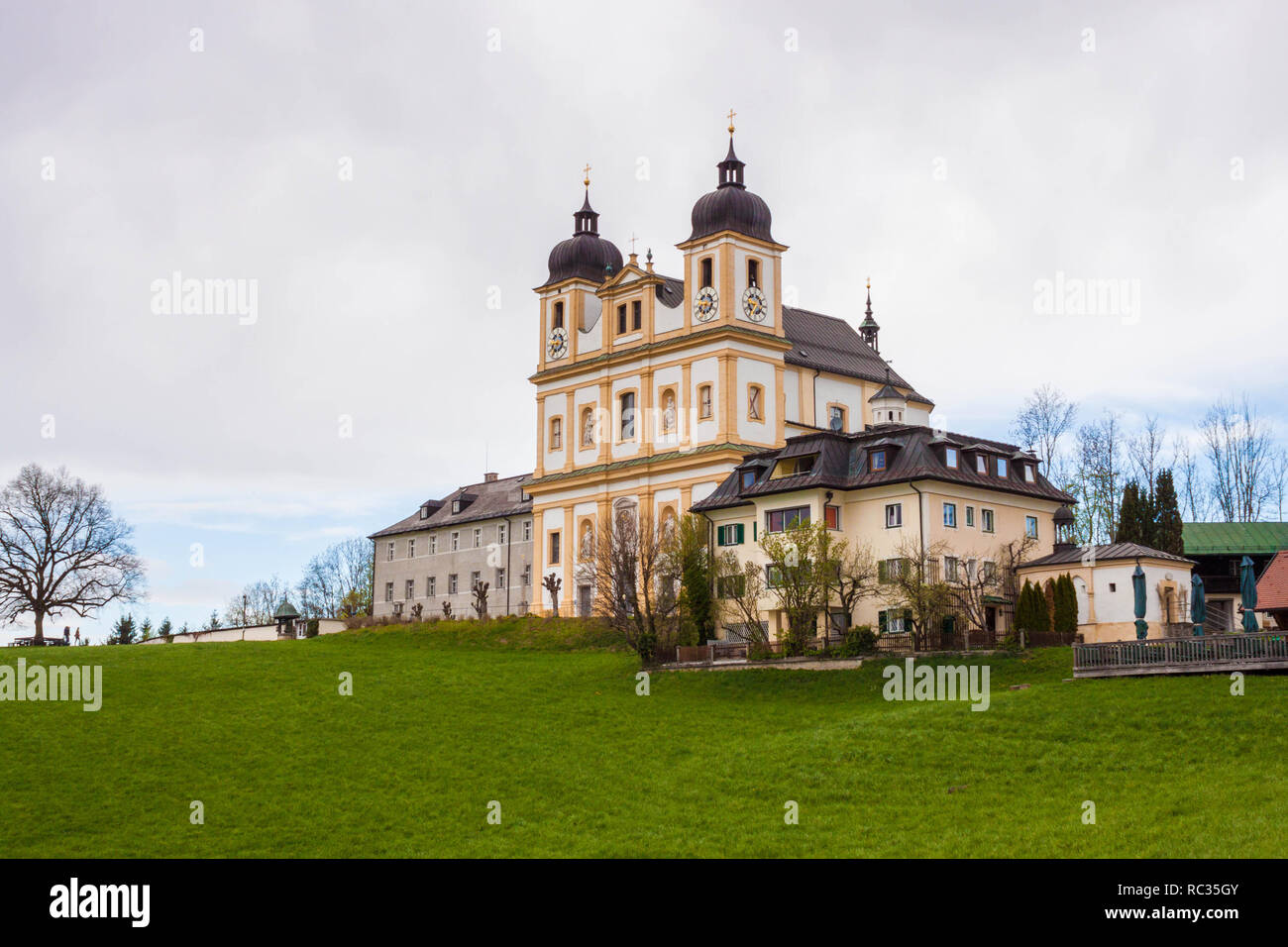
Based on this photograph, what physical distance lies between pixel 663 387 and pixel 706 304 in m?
4.56

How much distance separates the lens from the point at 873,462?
172 ft

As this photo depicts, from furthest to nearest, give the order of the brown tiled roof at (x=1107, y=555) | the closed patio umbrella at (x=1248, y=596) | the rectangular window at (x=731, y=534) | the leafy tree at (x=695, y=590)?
the rectangular window at (x=731, y=534), the leafy tree at (x=695, y=590), the brown tiled roof at (x=1107, y=555), the closed patio umbrella at (x=1248, y=596)

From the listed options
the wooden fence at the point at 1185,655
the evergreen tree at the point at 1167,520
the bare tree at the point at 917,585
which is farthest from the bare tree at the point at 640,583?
the evergreen tree at the point at 1167,520

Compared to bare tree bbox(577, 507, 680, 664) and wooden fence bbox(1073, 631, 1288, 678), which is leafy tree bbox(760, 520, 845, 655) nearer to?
bare tree bbox(577, 507, 680, 664)

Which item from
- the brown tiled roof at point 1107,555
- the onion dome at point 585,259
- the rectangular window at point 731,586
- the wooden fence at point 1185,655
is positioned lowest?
the wooden fence at point 1185,655

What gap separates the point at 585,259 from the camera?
76.1 metres

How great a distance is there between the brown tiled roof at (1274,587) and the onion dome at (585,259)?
37602 mm

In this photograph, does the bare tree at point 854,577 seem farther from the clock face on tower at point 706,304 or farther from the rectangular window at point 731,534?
the clock face on tower at point 706,304

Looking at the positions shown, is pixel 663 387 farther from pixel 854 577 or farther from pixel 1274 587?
pixel 1274 587

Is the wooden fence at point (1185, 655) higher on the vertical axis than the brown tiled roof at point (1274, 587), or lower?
lower

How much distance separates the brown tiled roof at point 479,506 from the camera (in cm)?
8062
